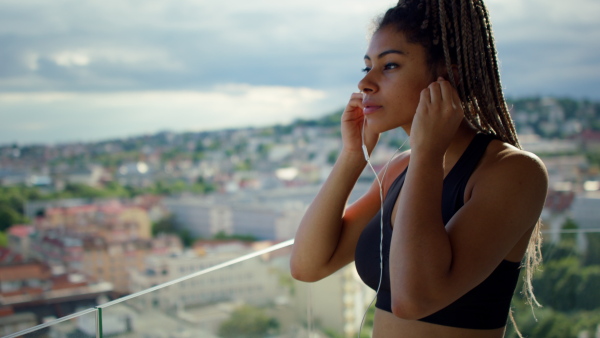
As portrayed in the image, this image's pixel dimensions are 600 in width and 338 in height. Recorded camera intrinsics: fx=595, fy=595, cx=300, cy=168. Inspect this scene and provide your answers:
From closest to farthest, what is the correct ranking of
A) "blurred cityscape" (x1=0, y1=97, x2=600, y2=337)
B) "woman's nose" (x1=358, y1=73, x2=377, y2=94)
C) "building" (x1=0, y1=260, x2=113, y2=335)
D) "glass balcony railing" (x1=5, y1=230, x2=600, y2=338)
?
"woman's nose" (x1=358, y1=73, x2=377, y2=94)
"glass balcony railing" (x1=5, y1=230, x2=600, y2=338)
"blurred cityscape" (x1=0, y1=97, x2=600, y2=337)
"building" (x1=0, y1=260, x2=113, y2=335)

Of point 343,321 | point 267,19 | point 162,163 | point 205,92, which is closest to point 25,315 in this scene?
point 162,163

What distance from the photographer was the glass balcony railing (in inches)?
60.4

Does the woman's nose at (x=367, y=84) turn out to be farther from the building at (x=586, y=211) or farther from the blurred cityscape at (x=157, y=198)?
the blurred cityscape at (x=157, y=198)

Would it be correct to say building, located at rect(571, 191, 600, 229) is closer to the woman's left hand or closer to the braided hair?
the braided hair

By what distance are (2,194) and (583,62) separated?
1339 inches

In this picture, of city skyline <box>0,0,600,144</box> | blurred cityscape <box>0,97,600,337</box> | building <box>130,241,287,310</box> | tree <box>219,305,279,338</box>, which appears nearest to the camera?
building <box>130,241,287,310</box>

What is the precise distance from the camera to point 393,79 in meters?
1.19

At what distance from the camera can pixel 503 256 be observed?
3.38 feet

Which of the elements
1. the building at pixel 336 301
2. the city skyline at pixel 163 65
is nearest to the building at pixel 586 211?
the city skyline at pixel 163 65

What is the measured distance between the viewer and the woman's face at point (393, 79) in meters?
1.18

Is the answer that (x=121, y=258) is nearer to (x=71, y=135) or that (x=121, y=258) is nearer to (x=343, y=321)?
(x=71, y=135)

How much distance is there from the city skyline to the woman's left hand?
35166 mm

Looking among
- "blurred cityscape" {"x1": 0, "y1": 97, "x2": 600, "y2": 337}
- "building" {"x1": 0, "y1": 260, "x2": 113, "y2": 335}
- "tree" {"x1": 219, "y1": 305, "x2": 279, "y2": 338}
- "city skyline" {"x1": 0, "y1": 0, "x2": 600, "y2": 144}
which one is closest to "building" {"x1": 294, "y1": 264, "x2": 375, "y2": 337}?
"tree" {"x1": 219, "y1": 305, "x2": 279, "y2": 338}

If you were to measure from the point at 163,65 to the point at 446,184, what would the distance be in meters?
46.5
